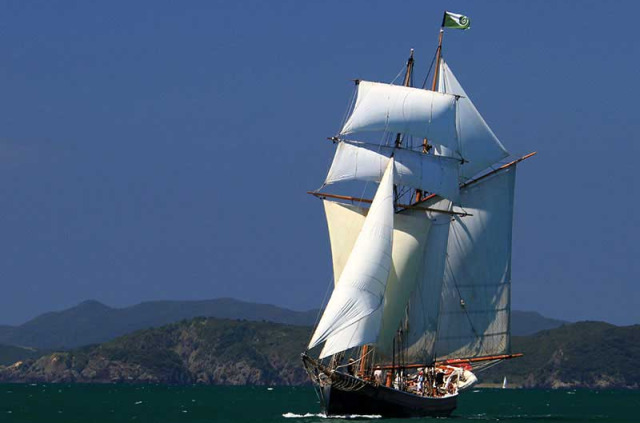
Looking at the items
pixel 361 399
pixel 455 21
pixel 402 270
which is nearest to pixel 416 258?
pixel 402 270

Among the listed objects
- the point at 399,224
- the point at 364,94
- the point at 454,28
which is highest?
the point at 454,28

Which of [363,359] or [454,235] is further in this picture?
[454,235]

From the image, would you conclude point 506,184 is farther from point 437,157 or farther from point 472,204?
point 437,157

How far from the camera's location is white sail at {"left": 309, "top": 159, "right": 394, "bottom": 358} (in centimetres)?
8356

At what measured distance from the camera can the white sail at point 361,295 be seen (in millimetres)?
83562

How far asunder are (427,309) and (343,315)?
41.0ft

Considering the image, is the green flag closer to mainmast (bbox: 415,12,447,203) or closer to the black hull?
mainmast (bbox: 415,12,447,203)

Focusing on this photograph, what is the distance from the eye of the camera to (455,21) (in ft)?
343

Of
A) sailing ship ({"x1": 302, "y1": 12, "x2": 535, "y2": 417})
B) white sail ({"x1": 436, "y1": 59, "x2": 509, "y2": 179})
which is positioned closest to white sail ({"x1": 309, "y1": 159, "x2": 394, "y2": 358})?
sailing ship ({"x1": 302, "y1": 12, "x2": 535, "y2": 417})

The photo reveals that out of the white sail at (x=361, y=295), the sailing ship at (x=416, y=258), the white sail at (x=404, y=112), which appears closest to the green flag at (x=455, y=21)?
the sailing ship at (x=416, y=258)

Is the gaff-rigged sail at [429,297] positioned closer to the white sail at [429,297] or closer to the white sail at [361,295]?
the white sail at [429,297]

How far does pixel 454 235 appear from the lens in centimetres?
9988

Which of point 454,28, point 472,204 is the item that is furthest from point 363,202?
point 454,28

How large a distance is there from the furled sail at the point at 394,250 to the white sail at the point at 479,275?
16.5ft
